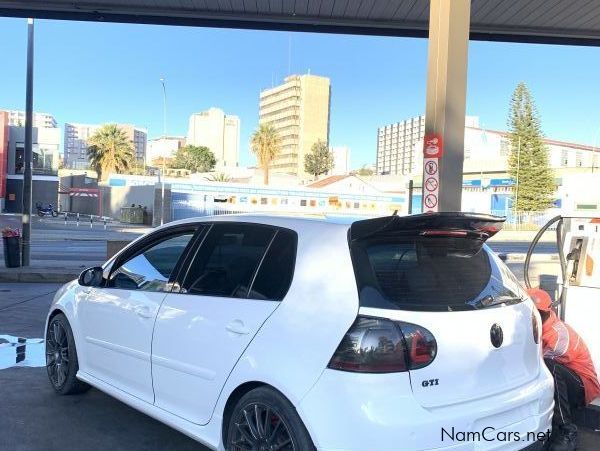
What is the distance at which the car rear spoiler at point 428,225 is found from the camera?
10.3 feet

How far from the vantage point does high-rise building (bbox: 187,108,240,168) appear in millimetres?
179750

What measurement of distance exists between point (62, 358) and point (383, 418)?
3389 millimetres

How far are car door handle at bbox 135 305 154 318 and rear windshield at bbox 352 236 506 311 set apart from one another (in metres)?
1.65

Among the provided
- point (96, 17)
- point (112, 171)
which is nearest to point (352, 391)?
point (96, 17)

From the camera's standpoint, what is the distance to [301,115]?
152375 millimetres

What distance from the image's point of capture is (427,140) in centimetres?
705

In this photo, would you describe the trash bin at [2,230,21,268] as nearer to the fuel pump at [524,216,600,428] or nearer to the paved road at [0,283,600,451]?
the paved road at [0,283,600,451]

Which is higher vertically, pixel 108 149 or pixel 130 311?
pixel 108 149

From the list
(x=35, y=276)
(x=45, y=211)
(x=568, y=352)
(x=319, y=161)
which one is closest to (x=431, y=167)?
(x=568, y=352)

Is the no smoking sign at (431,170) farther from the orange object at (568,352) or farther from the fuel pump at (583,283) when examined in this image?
the orange object at (568,352)

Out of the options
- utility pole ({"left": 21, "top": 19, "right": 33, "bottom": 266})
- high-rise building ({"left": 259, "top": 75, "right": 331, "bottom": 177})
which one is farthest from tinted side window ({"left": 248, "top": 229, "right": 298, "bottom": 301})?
high-rise building ({"left": 259, "top": 75, "right": 331, "bottom": 177})

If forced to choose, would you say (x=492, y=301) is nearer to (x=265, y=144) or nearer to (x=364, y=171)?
(x=265, y=144)

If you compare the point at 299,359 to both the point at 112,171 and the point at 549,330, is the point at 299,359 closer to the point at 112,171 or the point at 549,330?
the point at 549,330

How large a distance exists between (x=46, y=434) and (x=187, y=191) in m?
44.2
